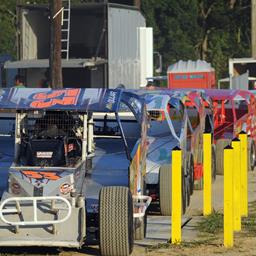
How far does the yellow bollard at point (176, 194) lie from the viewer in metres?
11.5

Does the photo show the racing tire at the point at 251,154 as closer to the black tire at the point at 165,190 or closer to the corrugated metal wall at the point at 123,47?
the black tire at the point at 165,190

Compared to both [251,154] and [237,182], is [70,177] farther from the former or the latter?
[251,154]

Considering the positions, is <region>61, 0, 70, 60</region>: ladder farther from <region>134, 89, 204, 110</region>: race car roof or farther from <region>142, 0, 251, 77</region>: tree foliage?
<region>142, 0, 251, 77</region>: tree foliage

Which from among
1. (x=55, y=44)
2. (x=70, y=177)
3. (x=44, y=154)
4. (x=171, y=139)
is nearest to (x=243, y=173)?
(x=171, y=139)

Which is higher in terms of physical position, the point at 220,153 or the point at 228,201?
the point at 228,201

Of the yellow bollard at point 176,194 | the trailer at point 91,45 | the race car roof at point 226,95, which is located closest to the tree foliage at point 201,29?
the trailer at point 91,45

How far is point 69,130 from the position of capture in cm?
1173

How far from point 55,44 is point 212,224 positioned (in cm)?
1690

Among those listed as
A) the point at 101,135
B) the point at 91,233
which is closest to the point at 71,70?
the point at 101,135

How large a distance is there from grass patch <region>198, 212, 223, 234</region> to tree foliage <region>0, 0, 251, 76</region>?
132 ft

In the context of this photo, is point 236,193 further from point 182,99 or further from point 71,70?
point 71,70

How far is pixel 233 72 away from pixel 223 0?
17.5m

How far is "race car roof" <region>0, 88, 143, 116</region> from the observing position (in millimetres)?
10984

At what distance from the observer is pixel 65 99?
11.2 m
